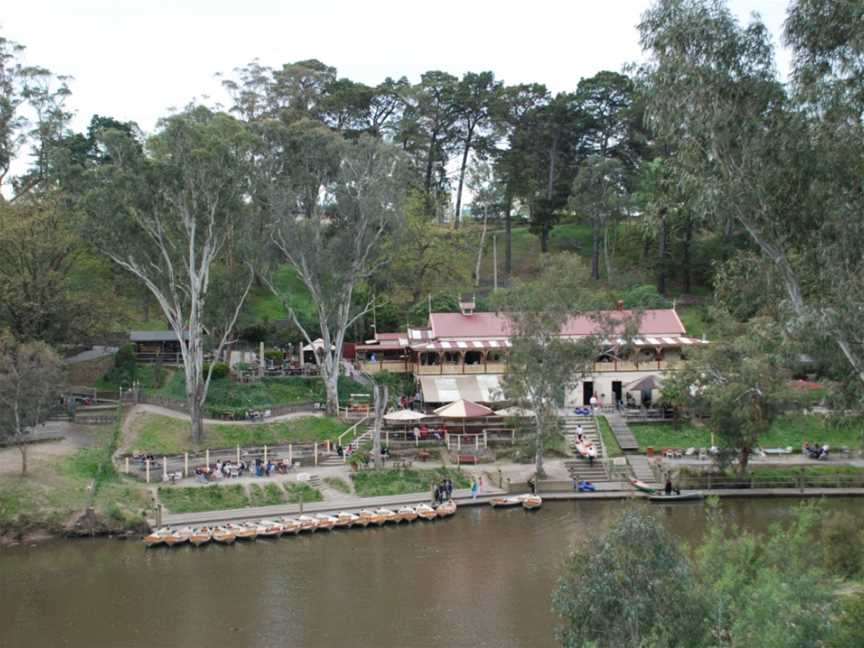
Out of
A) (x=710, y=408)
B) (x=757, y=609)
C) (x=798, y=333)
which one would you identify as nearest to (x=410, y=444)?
(x=710, y=408)

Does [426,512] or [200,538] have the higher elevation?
[426,512]

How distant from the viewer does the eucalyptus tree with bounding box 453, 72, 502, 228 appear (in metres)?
69.3

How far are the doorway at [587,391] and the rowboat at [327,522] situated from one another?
1943 centimetres

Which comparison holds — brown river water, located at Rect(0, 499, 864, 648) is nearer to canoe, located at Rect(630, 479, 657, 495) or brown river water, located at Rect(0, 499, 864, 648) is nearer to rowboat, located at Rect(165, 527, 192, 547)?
rowboat, located at Rect(165, 527, 192, 547)

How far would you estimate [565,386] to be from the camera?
37.2 meters

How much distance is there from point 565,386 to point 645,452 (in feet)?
21.3

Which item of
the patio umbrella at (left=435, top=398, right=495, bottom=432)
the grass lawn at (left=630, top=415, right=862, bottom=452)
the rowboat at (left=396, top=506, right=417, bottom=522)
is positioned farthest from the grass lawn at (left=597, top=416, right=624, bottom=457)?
the rowboat at (left=396, top=506, right=417, bottom=522)

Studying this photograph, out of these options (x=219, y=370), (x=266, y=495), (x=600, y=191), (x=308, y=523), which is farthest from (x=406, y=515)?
(x=600, y=191)

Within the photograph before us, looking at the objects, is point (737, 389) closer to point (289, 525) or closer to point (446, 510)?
point (446, 510)

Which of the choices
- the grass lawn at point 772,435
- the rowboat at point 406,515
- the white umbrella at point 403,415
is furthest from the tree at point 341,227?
the grass lawn at point 772,435

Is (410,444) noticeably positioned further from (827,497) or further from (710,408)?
(827,497)

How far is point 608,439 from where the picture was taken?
4153cm

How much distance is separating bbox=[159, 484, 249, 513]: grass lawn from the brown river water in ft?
9.61

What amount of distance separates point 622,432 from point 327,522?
1684 cm
